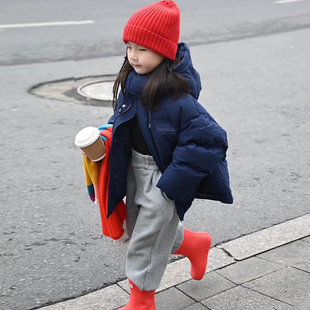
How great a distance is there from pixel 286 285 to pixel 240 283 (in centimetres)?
25

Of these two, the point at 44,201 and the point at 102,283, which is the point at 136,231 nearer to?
the point at 102,283

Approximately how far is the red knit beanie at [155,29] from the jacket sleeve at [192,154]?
319mm

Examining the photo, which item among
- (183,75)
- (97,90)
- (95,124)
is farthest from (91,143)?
(97,90)

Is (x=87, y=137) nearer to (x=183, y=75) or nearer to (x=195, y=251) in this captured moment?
(x=183, y=75)

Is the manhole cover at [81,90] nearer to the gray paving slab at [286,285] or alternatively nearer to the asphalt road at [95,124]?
the asphalt road at [95,124]

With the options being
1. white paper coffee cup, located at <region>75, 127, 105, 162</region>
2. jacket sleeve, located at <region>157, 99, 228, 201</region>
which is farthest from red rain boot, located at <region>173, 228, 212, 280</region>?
white paper coffee cup, located at <region>75, 127, 105, 162</region>

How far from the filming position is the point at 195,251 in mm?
3277

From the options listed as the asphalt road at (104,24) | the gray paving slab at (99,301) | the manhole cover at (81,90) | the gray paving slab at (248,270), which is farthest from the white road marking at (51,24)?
the gray paving slab at (99,301)

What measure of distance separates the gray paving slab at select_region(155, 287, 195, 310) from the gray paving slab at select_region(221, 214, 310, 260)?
22.1 inches

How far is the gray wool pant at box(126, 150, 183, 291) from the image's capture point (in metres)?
2.80

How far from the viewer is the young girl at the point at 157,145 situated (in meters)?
2.65

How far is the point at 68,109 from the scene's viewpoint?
6.77 metres

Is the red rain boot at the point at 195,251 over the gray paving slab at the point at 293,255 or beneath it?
over

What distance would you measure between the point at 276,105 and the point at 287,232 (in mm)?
3124
